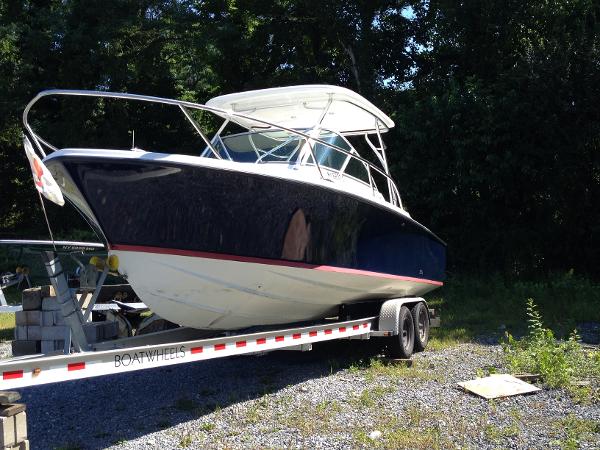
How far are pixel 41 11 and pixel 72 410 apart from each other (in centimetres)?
1623

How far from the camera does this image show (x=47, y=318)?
6.14 m

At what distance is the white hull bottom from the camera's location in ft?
17.7

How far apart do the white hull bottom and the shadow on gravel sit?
636 mm

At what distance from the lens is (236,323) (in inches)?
247

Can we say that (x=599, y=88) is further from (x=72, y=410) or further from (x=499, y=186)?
(x=72, y=410)

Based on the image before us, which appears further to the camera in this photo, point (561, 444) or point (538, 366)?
point (538, 366)

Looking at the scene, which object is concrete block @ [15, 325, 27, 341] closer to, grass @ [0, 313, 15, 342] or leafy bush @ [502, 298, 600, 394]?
grass @ [0, 313, 15, 342]

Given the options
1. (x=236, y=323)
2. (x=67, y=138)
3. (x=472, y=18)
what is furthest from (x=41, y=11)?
(x=236, y=323)

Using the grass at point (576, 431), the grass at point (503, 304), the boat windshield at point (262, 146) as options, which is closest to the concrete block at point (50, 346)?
the boat windshield at point (262, 146)

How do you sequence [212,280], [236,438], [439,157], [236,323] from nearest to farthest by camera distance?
1. [236,438]
2. [212,280]
3. [236,323]
4. [439,157]

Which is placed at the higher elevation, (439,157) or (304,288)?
(439,157)

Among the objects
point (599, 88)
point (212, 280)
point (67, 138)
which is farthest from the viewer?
point (67, 138)

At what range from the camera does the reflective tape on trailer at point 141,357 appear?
388 cm

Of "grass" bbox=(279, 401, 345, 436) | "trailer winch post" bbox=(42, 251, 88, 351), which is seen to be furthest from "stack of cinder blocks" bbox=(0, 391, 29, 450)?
"grass" bbox=(279, 401, 345, 436)
